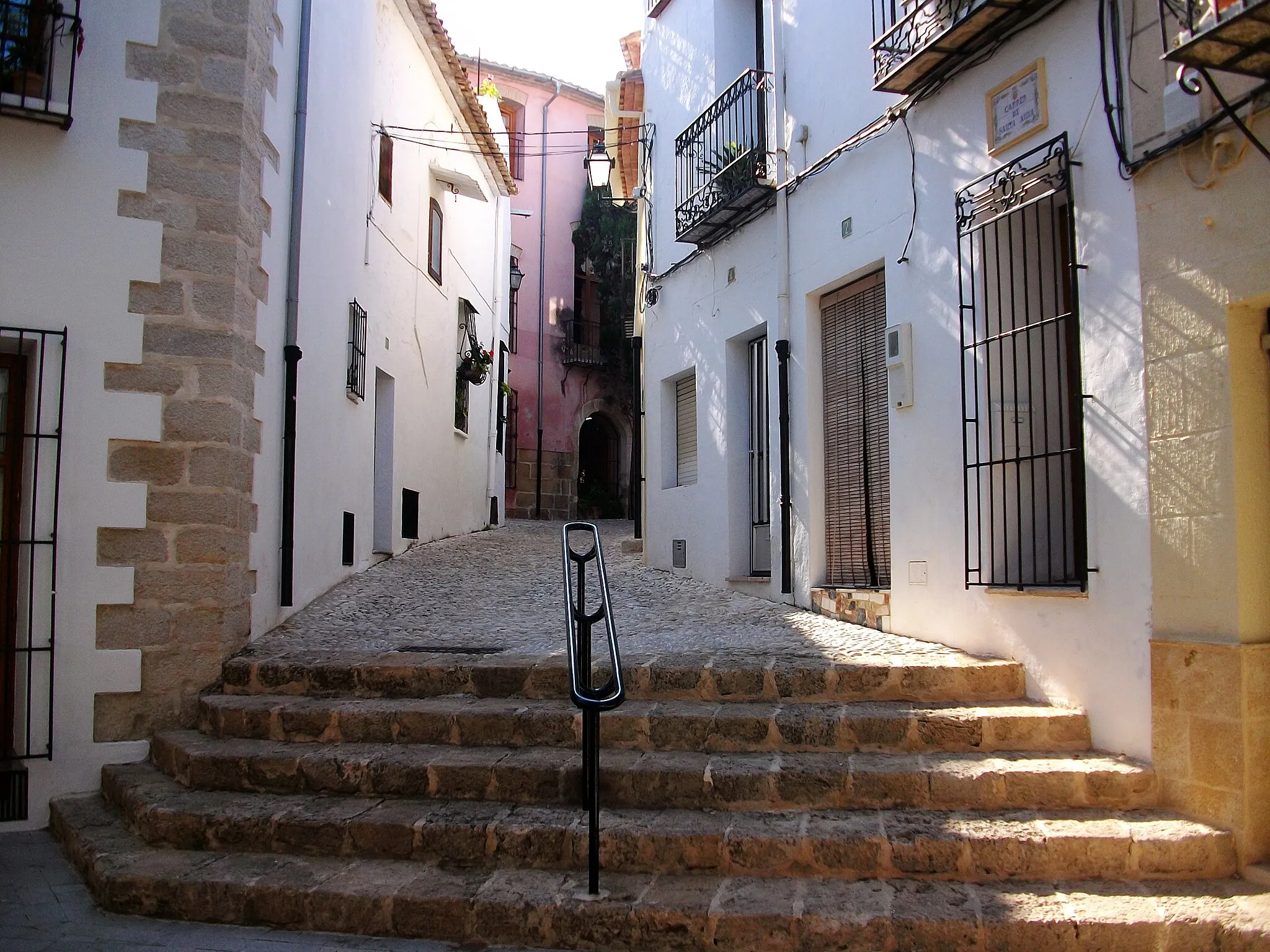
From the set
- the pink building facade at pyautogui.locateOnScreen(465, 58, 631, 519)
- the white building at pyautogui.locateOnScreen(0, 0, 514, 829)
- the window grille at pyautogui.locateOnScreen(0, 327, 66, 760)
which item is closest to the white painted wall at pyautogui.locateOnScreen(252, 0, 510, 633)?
the white building at pyautogui.locateOnScreen(0, 0, 514, 829)

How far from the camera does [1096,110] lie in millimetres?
4824

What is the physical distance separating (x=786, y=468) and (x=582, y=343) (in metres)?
15.2

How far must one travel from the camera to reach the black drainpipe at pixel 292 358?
6.86 metres

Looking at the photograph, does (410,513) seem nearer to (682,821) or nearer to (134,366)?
(134,366)

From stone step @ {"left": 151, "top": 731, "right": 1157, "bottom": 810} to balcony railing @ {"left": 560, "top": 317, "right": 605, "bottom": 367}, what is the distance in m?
17.6

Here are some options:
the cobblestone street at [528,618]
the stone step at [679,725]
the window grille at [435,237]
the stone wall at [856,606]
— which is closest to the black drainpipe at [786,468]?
the cobblestone street at [528,618]

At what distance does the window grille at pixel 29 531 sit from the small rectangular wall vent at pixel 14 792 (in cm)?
7

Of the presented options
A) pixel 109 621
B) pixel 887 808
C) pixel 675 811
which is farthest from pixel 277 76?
pixel 887 808

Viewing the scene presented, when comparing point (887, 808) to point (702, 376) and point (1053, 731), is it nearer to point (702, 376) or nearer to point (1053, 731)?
point (1053, 731)

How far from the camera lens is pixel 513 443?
68.7ft

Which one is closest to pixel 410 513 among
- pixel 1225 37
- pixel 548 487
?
pixel 1225 37

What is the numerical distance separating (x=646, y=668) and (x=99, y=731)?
9.43ft

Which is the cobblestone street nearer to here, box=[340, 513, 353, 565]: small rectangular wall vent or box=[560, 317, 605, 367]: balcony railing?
box=[340, 513, 353, 565]: small rectangular wall vent

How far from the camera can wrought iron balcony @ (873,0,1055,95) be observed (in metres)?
5.27
